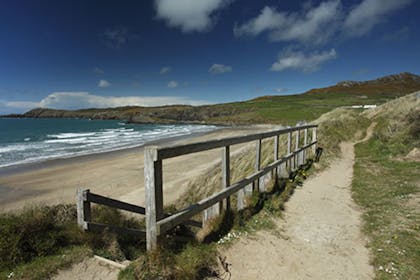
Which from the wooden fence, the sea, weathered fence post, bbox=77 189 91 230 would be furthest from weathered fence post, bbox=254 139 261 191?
the sea

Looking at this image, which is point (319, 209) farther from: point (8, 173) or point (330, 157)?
point (8, 173)

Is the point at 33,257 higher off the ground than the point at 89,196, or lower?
lower

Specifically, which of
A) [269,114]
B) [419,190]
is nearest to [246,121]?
[269,114]

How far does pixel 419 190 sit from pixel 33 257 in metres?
8.08

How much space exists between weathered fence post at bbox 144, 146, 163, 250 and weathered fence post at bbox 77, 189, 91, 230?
140 cm

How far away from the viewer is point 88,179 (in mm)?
14000

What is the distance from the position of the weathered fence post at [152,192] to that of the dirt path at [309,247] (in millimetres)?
1173

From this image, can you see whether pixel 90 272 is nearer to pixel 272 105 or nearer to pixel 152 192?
pixel 152 192

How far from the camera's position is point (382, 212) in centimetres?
483

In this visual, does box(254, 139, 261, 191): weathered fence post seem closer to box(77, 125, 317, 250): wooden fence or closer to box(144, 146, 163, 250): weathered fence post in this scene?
box(77, 125, 317, 250): wooden fence

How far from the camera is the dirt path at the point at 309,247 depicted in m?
3.06

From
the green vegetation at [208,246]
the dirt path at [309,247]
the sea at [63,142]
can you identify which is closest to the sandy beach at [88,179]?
the sea at [63,142]

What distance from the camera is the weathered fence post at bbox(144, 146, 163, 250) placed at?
262 centimetres

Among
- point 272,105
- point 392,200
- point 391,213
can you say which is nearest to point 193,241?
point 391,213
